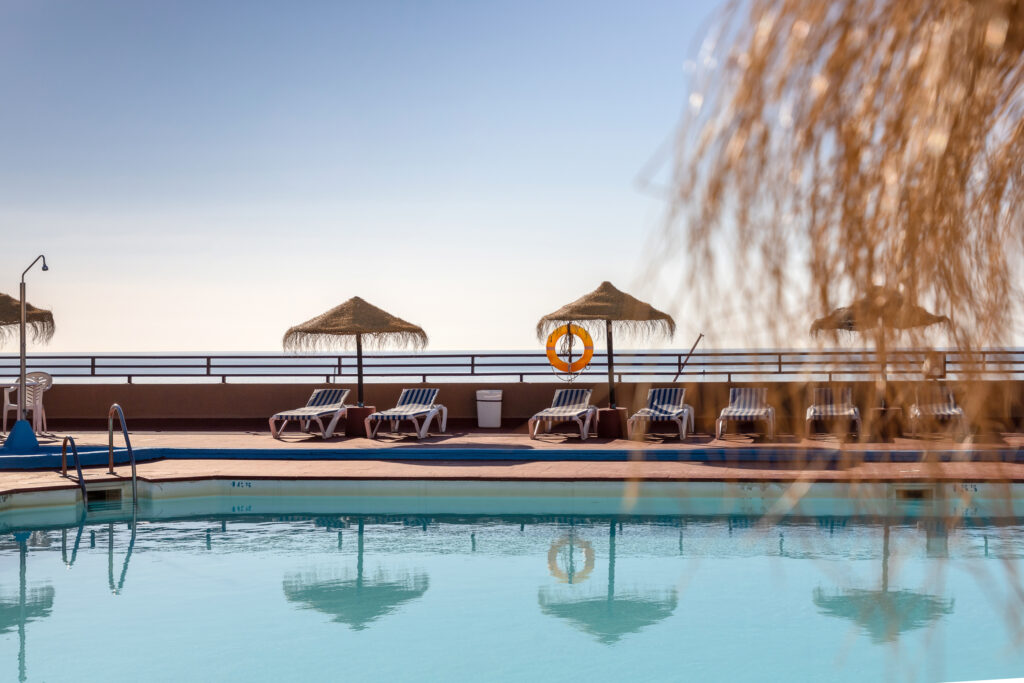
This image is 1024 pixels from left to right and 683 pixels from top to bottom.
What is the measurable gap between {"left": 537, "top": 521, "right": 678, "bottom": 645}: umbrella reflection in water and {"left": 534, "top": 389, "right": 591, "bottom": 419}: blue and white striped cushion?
6.04 metres

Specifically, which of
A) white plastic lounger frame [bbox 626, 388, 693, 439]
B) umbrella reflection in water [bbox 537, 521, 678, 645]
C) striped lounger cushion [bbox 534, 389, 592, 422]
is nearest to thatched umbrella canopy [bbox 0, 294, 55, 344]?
striped lounger cushion [bbox 534, 389, 592, 422]

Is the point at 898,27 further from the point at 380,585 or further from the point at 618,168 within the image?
the point at 380,585

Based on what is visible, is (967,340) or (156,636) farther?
(156,636)

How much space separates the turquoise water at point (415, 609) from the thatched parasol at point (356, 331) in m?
5.91

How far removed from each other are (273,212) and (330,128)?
6107 mm

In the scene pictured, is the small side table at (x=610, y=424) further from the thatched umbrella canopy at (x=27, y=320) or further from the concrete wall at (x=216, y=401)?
the thatched umbrella canopy at (x=27, y=320)

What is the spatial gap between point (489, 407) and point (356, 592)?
8125 mm

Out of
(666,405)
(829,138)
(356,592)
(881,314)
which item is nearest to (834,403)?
(881,314)

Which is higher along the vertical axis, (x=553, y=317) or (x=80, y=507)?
(x=553, y=317)

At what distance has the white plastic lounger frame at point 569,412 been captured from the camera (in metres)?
12.7

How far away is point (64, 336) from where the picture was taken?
16.4 metres

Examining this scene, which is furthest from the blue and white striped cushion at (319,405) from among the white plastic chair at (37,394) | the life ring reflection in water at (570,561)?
the life ring reflection in water at (570,561)

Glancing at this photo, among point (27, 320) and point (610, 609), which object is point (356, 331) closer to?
point (27, 320)

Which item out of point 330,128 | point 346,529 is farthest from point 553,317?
point 346,529
